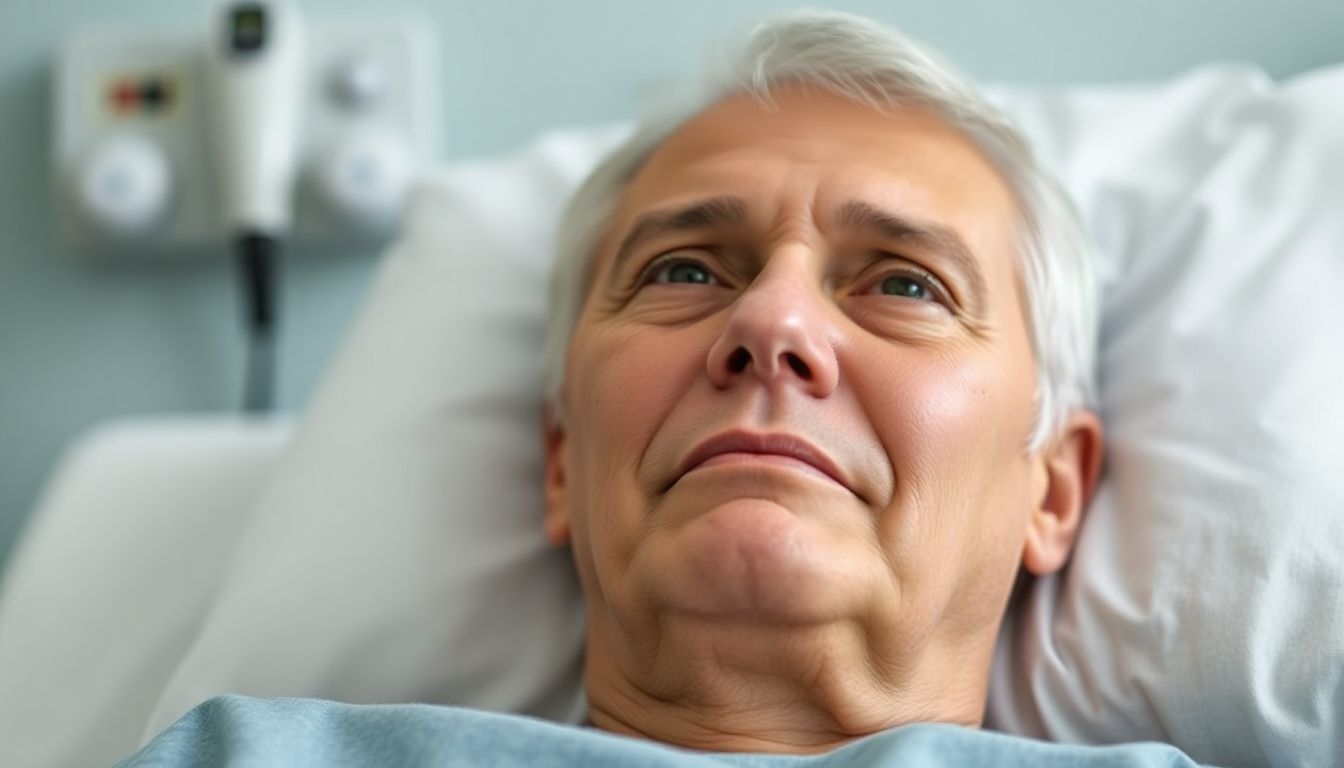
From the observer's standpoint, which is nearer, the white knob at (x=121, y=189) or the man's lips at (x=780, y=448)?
the man's lips at (x=780, y=448)

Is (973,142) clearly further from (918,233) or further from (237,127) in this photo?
(237,127)

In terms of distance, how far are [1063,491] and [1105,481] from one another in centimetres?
5

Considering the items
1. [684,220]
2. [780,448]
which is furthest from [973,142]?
[780,448]

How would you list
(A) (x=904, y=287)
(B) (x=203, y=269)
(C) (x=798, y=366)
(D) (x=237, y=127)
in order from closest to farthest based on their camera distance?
(C) (x=798, y=366) → (A) (x=904, y=287) → (D) (x=237, y=127) → (B) (x=203, y=269)

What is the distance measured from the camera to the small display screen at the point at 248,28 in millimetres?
1575

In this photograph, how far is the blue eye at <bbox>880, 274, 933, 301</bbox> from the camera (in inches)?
41.2

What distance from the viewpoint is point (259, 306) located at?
1566 millimetres

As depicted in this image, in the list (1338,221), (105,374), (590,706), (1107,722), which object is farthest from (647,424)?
(105,374)

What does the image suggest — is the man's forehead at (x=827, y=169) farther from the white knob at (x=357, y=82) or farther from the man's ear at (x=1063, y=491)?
the white knob at (x=357, y=82)

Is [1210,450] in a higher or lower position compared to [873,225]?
lower

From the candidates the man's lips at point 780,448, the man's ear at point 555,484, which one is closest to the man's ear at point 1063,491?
the man's lips at point 780,448

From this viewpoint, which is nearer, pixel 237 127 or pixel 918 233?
pixel 918 233

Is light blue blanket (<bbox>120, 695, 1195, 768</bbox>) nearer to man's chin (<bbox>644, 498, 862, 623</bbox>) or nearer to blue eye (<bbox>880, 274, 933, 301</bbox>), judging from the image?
man's chin (<bbox>644, 498, 862, 623</bbox>)

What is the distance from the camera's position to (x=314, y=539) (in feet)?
3.84
